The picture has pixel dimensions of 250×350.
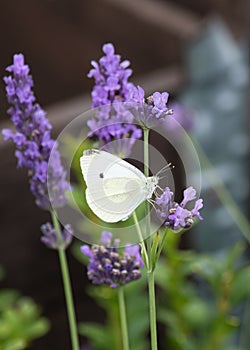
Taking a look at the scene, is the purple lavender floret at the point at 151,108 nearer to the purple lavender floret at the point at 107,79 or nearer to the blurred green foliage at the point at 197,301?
the purple lavender floret at the point at 107,79

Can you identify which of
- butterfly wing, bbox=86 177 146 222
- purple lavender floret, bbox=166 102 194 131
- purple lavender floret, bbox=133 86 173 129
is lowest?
butterfly wing, bbox=86 177 146 222

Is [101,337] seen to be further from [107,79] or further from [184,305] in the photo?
[107,79]

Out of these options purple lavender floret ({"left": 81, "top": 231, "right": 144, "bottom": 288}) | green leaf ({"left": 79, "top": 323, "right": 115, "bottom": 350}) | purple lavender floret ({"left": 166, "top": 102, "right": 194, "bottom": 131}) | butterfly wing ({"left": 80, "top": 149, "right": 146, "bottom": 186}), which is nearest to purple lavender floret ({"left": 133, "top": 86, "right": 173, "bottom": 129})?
butterfly wing ({"left": 80, "top": 149, "right": 146, "bottom": 186})

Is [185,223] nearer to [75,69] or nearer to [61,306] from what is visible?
[61,306]

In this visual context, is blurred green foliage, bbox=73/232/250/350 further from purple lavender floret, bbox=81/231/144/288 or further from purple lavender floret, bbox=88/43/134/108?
purple lavender floret, bbox=88/43/134/108

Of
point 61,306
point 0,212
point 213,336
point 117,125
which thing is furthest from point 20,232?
point 117,125

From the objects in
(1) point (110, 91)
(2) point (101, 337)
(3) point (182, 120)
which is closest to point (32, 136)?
(1) point (110, 91)
